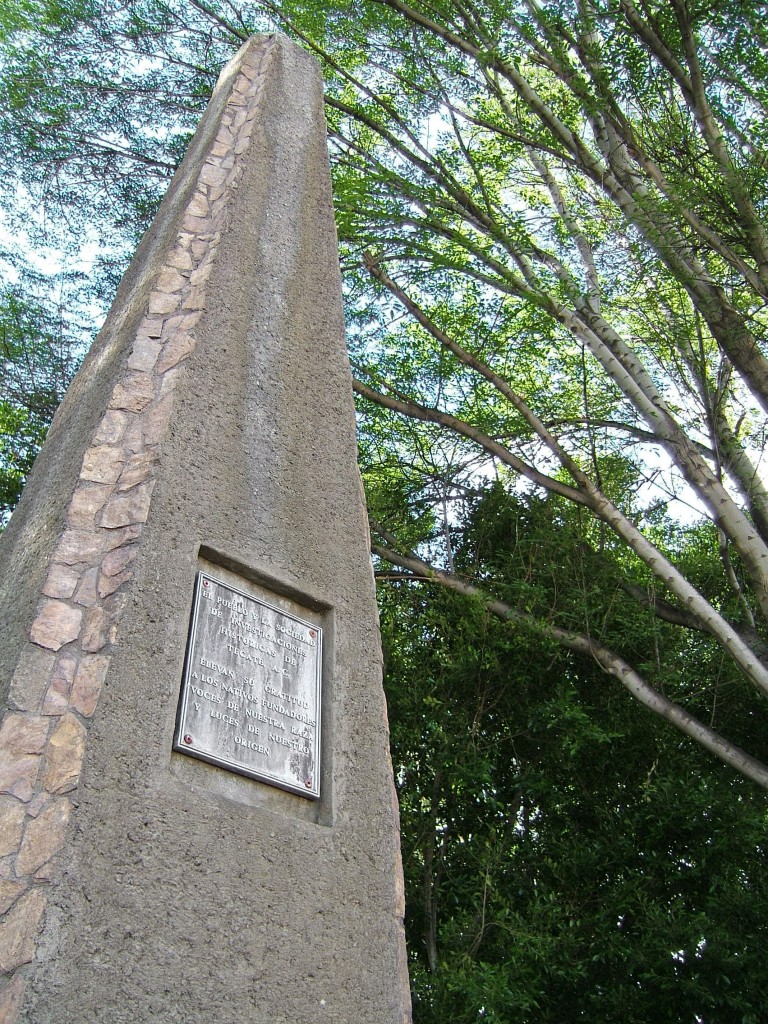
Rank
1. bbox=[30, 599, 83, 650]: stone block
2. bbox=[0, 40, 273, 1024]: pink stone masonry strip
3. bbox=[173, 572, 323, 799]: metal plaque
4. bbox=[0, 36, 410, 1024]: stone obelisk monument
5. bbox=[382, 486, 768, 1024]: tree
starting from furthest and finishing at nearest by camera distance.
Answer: bbox=[382, 486, 768, 1024]: tree, bbox=[173, 572, 323, 799]: metal plaque, bbox=[30, 599, 83, 650]: stone block, bbox=[0, 36, 410, 1024]: stone obelisk monument, bbox=[0, 40, 273, 1024]: pink stone masonry strip

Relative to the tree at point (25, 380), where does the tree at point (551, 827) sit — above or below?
below

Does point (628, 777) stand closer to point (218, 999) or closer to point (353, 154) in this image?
point (218, 999)

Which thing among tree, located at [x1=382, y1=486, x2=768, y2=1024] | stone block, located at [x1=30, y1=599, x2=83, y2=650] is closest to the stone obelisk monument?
stone block, located at [x1=30, y1=599, x2=83, y2=650]

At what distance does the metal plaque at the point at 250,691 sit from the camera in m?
2.91

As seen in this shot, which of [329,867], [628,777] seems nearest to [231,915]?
[329,867]

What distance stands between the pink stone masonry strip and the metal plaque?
0.32 meters

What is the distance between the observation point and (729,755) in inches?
233

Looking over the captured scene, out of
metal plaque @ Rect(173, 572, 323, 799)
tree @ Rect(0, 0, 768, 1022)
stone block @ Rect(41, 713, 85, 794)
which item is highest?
tree @ Rect(0, 0, 768, 1022)

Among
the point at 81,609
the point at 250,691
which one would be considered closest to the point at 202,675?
the point at 250,691

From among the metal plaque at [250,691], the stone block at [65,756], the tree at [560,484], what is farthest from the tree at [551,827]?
the stone block at [65,756]

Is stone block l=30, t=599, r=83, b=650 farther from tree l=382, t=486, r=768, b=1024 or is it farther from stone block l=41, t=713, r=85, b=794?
tree l=382, t=486, r=768, b=1024

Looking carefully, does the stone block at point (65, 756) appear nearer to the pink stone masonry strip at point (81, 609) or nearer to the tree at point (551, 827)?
the pink stone masonry strip at point (81, 609)

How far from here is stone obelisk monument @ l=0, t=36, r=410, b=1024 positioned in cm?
239

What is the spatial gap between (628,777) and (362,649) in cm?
421
